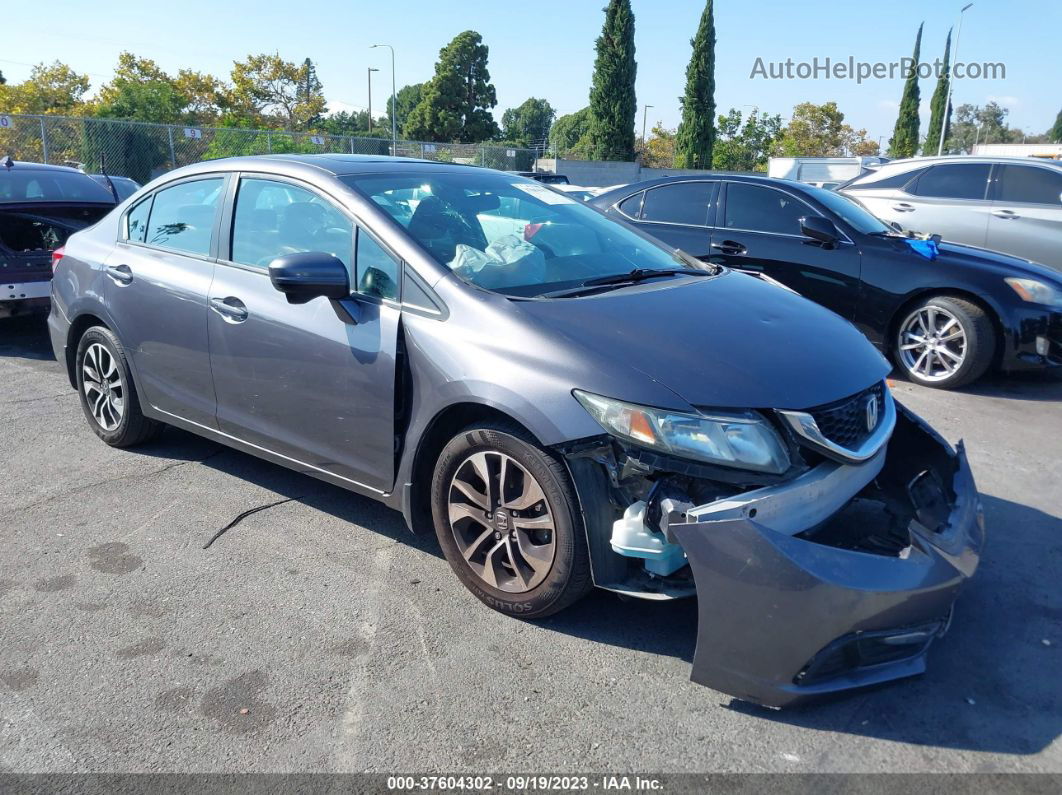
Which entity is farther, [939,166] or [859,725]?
[939,166]

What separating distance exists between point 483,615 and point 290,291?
1468 mm

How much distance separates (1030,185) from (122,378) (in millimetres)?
8917

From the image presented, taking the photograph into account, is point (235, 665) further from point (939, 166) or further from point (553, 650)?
point (939, 166)

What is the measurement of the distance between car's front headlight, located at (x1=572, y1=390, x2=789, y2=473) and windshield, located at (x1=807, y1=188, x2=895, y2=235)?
15.4ft

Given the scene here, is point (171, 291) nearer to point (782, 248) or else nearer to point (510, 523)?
point (510, 523)

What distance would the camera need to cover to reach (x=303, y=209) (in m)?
3.82

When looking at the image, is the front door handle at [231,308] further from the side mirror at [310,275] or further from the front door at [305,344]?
the side mirror at [310,275]

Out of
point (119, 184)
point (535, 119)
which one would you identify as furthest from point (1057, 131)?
point (119, 184)

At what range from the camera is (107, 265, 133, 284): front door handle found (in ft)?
14.8

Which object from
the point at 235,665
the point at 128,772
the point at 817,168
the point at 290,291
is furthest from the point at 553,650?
the point at 817,168

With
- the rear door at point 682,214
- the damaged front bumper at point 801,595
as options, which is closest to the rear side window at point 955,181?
the rear door at point 682,214

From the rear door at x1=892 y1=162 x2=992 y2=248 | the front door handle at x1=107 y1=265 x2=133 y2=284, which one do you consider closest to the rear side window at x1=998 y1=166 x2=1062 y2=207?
the rear door at x1=892 y1=162 x2=992 y2=248

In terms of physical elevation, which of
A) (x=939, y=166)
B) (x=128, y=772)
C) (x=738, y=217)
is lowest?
(x=128, y=772)

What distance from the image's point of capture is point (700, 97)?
39.2 meters
